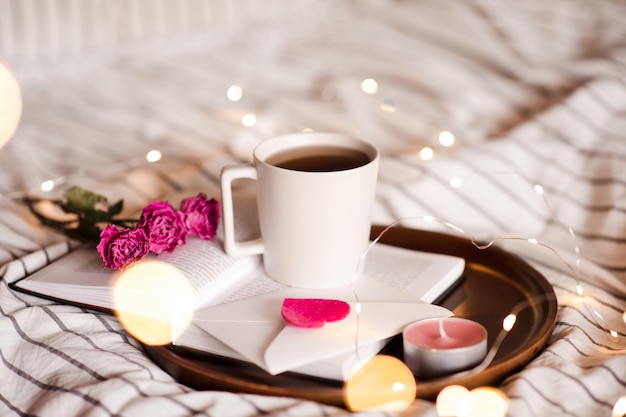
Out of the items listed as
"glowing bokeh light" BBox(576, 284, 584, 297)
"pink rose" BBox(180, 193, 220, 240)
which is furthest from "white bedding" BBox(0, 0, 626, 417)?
"pink rose" BBox(180, 193, 220, 240)

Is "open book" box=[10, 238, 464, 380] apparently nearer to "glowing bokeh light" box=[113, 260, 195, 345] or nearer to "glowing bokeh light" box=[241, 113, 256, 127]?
"glowing bokeh light" box=[113, 260, 195, 345]

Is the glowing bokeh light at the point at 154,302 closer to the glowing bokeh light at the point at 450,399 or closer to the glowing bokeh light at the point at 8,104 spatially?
the glowing bokeh light at the point at 450,399

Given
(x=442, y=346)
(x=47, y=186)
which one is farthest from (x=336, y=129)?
(x=442, y=346)

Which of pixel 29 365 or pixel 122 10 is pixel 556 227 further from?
pixel 122 10

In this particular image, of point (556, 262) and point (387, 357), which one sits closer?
point (387, 357)

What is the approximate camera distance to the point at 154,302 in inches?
27.2

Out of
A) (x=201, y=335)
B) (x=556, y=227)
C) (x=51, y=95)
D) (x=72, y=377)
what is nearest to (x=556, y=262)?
(x=556, y=227)

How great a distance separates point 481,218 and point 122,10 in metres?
1.01

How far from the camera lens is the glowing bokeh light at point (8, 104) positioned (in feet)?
4.34

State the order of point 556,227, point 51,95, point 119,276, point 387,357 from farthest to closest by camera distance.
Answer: point 51,95
point 556,227
point 119,276
point 387,357

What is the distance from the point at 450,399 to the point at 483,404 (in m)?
0.03

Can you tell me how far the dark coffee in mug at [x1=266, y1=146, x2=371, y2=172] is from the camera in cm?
73

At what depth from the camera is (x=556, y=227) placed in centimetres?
99

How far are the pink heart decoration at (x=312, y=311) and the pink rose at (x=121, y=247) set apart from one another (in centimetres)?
17
